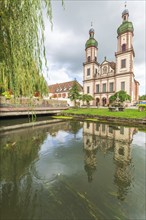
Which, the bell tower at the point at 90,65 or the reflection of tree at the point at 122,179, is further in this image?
the bell tower at the point at 90,65

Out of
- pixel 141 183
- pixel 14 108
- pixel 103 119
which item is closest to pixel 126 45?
pixel 103 119

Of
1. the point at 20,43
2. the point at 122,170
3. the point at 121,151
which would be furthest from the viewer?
the point at 121,151

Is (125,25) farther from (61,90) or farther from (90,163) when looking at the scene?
(90,163)

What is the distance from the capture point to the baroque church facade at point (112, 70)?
103 feet

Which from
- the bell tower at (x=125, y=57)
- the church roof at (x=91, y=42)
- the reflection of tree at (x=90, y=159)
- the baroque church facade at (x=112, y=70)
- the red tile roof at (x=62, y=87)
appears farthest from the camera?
the red tile roof at (x=62, y=87)

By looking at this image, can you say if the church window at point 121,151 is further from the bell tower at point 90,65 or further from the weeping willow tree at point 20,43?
the bell tower at point 90,65

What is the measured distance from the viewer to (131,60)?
31.2 metres

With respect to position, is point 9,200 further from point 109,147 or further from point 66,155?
point 109,147

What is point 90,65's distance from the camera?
130ft

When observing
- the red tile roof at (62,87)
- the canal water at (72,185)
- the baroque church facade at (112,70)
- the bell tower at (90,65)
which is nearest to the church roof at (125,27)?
the baroque church facade at (112,70)

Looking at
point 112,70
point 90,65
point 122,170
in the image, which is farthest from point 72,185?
point 90,65

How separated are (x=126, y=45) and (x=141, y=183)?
3590 centimetres

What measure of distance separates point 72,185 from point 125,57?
35098 mm

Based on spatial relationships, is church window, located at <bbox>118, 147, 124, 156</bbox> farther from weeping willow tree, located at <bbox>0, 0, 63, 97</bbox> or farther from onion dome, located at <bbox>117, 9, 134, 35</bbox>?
onion dome, located at <bbox>117, 9, 134, 35</bbox>
